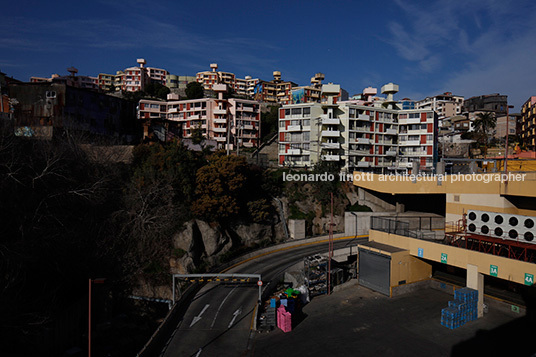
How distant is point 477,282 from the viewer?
23078 millimetres

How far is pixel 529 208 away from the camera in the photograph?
26438 mm

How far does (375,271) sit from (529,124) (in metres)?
68.6

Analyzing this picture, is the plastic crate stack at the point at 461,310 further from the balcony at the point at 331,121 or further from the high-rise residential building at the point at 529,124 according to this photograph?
the high-rise residential building at the point at 529,124

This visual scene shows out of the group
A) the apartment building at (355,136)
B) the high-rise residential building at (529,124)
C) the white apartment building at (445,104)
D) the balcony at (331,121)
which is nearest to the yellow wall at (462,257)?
the apartment building at (355,136)

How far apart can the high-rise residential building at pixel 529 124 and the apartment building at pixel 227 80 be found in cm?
8109

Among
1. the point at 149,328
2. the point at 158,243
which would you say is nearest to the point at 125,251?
the point at 158,243

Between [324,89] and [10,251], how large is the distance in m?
49.1

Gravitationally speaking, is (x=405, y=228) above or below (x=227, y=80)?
below

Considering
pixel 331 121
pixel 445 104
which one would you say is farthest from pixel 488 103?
pixel 331 121

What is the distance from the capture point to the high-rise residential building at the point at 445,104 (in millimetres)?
111062

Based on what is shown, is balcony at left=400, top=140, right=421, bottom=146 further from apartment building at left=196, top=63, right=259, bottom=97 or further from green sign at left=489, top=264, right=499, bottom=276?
apartment building at left=196, top=63, right=259, bottom=97

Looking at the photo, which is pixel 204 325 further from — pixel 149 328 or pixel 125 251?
pixel 125 251

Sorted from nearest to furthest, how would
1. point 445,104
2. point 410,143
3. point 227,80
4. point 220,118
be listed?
1. point 410,143
2. point 220,118
3. point 445,104
4. point 227,80

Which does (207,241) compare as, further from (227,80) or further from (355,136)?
(227,80)
